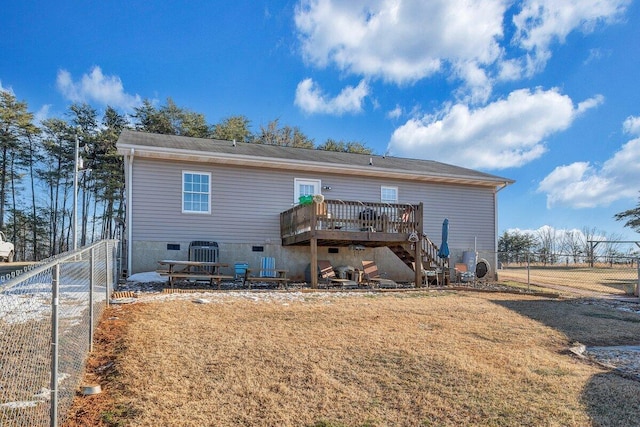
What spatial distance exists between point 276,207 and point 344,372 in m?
9.72

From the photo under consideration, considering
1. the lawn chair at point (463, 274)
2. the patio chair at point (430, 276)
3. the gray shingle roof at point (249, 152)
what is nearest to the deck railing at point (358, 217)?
the patio chair at point (430, 276)

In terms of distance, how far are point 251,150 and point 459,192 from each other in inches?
316

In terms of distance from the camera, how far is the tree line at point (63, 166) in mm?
23734

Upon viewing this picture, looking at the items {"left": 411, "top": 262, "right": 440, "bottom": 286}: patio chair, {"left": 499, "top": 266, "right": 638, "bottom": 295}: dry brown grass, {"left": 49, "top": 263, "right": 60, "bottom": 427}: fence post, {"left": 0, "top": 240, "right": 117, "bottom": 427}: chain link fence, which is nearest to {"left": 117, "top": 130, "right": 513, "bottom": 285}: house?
{"left": 411, "top": 262, "right": 440, "bottom": 286}: patio chair

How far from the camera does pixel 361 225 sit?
1205 cm

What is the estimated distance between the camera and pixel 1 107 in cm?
2278

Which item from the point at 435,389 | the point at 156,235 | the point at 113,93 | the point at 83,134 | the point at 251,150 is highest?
the point at 113,93

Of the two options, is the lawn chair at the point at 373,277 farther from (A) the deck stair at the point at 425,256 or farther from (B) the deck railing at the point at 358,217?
(B) the deck railing at the point at 358,217

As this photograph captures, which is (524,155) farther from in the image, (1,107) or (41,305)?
(1,107)

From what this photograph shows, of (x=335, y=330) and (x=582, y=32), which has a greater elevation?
(x=582, y=32)

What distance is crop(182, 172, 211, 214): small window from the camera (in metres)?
12.7

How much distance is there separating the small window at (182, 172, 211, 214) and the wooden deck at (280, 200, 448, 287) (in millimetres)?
2620

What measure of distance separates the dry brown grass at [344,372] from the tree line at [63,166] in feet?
66.1

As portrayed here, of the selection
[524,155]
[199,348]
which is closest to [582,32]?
[524,155]
